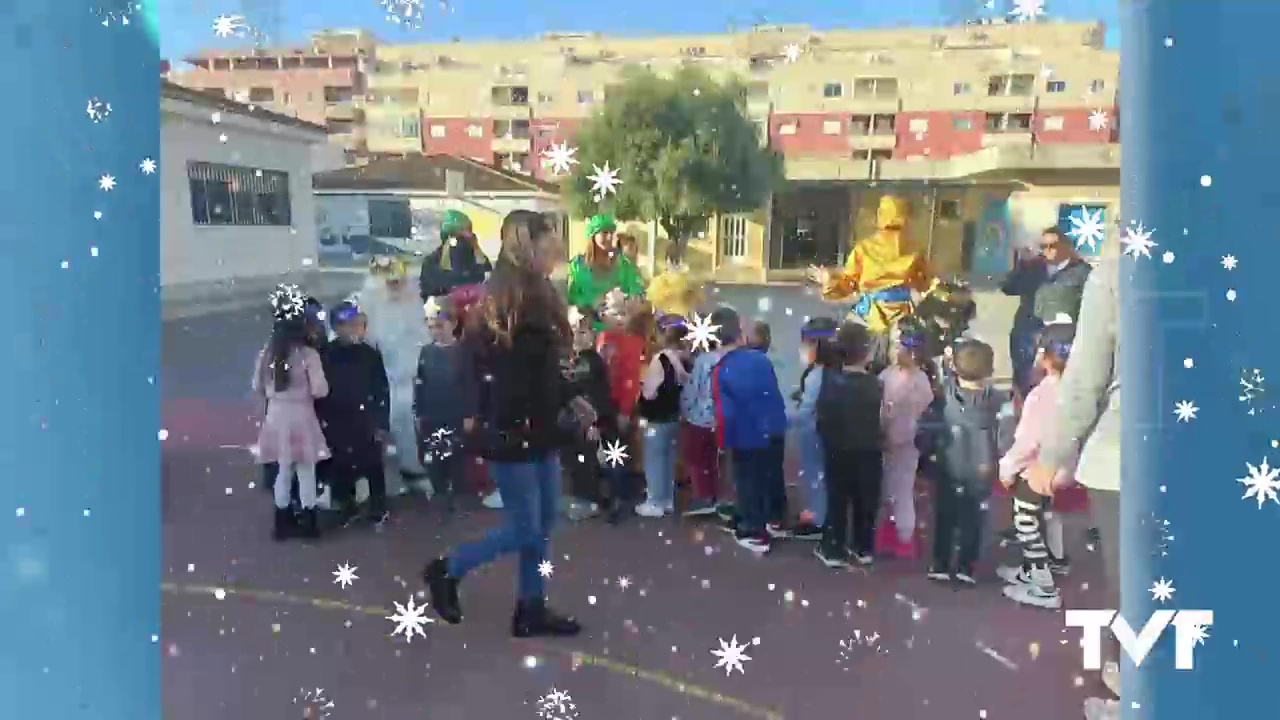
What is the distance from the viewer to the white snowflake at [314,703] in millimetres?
2113

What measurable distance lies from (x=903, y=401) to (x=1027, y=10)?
838mm

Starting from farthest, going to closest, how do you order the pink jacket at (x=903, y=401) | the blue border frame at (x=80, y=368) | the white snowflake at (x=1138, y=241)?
1. the blue border frame at (x=80, y=368)
2. the pink jacket at (x=903, y=401)
3. the white snowflake at (x=1138, y=241)

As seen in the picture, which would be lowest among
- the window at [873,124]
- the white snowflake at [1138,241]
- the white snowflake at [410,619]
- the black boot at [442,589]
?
the white snowflake at [410,619]

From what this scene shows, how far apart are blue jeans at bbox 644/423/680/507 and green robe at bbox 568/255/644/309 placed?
30cm

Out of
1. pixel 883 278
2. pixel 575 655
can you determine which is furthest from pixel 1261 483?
pixel 575 655

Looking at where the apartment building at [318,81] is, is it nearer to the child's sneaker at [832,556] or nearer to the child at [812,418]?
the child at [812,418]

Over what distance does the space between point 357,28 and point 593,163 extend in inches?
25.8

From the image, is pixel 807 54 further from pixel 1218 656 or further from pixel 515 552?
pixel 1218 656

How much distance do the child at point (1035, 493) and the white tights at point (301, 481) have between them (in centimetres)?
149

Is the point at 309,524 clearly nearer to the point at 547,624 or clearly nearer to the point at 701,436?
the point at 547,624

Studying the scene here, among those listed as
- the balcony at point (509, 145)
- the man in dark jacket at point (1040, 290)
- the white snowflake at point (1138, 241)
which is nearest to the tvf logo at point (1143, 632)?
the man in dark jacket at point (1040, 290)

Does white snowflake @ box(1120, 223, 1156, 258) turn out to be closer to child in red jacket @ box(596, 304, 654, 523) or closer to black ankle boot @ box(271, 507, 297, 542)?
child in red jacket @ box(596, 304, 654, 523)

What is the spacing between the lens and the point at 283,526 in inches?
85.6

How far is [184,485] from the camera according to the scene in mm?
2174
